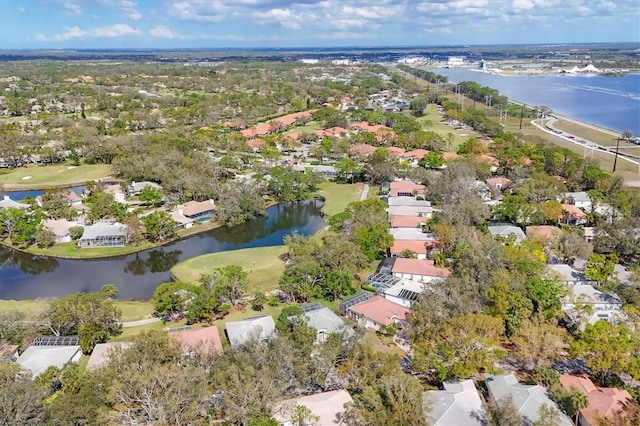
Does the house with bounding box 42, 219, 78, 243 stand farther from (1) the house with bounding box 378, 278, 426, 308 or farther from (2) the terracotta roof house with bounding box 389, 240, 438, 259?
(1) the house with bounding box 378, 278, 426, 308

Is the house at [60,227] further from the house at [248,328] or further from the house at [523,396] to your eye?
the house at [523,396]

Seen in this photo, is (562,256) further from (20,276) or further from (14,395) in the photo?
(20,276)

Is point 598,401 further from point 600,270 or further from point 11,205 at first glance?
point 11,205

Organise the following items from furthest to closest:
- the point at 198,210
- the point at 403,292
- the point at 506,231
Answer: the point at 198,210 < the point at 506,231 < the point at 403,292

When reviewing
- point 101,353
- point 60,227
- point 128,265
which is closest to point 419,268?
point 101,353

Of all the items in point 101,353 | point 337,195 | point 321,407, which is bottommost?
point 337,195

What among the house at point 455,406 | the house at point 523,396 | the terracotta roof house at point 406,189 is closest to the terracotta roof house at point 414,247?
the terracotta roof house at point 406,189
